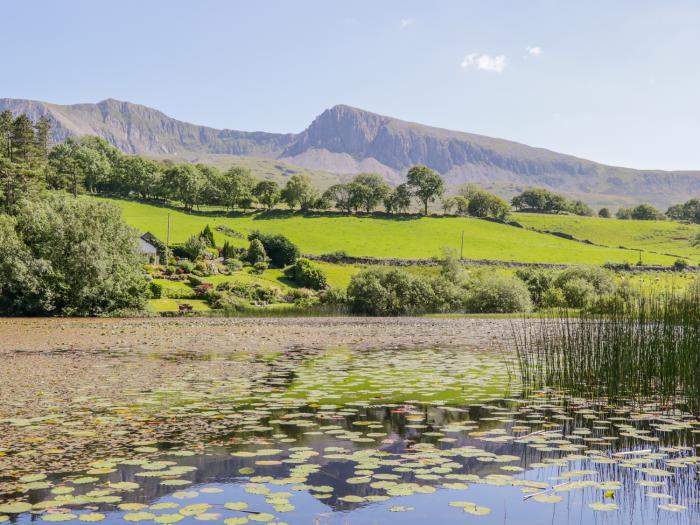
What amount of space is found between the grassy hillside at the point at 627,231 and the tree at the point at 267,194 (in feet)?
174

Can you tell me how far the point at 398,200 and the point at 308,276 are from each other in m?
57.4

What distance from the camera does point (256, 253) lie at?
8612cm

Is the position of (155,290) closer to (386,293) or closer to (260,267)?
(386,293)

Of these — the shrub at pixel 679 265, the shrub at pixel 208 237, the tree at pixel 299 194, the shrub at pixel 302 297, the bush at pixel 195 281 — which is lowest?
the shrub at pixel 302 297

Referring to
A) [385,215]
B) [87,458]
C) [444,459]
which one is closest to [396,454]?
[444,459]

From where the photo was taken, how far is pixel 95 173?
12656 cm

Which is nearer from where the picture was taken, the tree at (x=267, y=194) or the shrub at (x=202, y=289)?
the shrub at (x=202, y=289)

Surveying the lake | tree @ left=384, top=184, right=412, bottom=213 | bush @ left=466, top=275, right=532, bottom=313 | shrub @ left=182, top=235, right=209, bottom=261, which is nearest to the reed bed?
the lake

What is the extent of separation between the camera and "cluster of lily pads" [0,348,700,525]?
7400 millimetres

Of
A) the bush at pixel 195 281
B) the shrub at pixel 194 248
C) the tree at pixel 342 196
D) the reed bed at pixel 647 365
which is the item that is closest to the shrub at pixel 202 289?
the bush at pixel 195 281

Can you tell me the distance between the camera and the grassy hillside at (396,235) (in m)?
102

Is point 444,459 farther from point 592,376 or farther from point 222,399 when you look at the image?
point 592,376

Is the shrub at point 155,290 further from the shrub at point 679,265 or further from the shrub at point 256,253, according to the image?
the shrub at point 679,265

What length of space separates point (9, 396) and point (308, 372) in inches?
298
